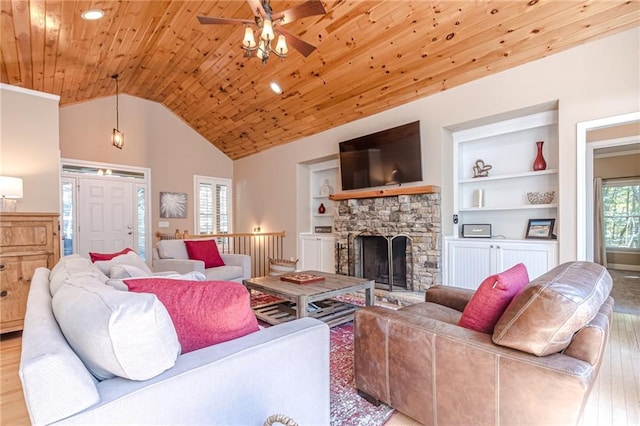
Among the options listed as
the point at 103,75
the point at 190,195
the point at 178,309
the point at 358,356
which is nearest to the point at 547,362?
the point at 358,356

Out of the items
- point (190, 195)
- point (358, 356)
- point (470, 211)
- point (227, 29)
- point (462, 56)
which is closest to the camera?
point (358, 356)

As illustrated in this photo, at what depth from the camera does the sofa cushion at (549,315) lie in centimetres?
117

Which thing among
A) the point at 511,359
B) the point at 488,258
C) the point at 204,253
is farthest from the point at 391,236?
the point at 511,359

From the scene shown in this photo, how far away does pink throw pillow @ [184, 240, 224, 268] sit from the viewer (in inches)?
163

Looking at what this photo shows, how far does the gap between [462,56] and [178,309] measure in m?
3.68

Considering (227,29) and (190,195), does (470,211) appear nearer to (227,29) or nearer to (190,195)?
(227,29)

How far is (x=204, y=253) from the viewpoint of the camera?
418cm

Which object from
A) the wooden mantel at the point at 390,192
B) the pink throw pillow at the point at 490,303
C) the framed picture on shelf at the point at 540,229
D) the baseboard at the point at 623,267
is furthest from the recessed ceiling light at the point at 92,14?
the baseboard at the point at 623,267

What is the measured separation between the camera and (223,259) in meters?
4.43

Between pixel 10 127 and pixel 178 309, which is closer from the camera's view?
pixel 178 309

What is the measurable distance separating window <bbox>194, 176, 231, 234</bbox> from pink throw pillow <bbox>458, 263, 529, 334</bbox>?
6.17 metres

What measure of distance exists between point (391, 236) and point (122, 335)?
3.87m

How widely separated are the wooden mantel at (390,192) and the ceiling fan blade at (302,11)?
2.45 metres

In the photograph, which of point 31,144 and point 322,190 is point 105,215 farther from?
point 322,190
